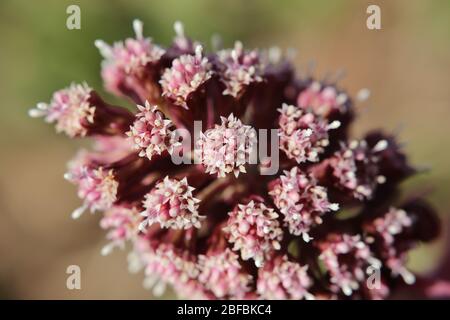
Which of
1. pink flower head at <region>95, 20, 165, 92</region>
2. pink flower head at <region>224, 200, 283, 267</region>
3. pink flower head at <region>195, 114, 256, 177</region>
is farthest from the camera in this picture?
pink flower head at <region>95, 20, 165, 92</region>

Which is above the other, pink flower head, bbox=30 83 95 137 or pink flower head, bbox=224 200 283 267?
pink flower head, bbox=30 83 95 137

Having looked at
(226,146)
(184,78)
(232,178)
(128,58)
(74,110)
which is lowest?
(232,178)

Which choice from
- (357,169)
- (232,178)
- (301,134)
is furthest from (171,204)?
(357,169)

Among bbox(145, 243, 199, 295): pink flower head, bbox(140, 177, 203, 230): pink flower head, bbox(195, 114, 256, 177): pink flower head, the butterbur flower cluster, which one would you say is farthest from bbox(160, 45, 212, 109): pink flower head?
bbox(145, 243, 199, 295): pink flower head

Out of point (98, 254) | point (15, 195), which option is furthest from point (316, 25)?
point (15, 195)

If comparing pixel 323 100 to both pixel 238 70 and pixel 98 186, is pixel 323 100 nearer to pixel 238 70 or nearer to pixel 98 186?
pixel 238 70

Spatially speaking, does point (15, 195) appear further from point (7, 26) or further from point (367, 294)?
point (367, 294)

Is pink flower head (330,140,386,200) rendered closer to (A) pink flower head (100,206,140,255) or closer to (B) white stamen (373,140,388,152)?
(B) white stamen (373,140,388,152)
